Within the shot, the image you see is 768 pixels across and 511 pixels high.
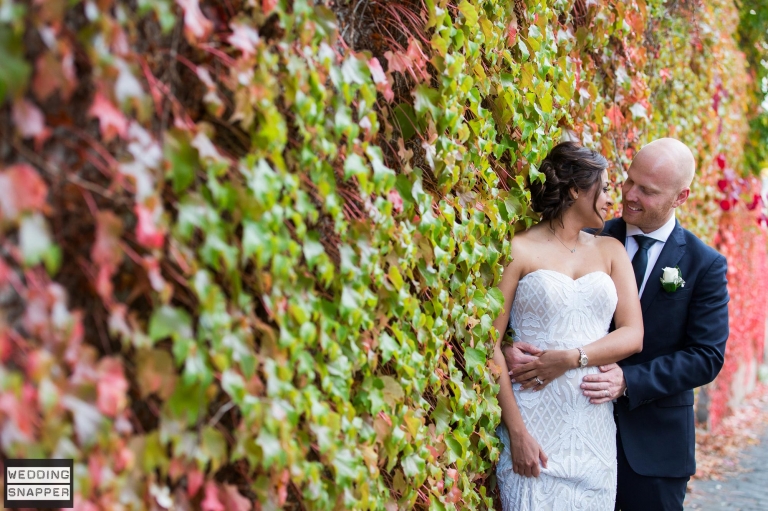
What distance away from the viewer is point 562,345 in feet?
9.34

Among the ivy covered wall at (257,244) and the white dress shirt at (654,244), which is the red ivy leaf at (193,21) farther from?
the white dress shirt at (654,244)

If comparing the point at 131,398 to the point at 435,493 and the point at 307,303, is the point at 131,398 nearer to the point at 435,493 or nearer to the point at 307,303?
the point at 307,303

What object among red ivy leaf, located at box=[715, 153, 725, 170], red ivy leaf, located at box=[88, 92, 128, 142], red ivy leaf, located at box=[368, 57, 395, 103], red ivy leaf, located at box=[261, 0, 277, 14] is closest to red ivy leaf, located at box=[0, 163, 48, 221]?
red ivy leaf, located at box=[88, 92, 128, 142]

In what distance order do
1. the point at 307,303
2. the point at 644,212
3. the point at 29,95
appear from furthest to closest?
the point at 644,212 < the point at 307,303 < the point at 29,95

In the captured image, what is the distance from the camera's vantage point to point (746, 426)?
339 inches

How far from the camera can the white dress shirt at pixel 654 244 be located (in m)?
3.22

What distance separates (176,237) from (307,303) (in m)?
0.43

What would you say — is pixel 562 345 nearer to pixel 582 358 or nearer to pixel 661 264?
pixel 582 358

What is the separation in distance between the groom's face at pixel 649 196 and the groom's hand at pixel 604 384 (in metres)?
0.66

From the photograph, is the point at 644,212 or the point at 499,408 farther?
the point at 644,212

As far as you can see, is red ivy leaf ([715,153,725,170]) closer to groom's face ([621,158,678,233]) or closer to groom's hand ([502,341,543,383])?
groom's face ([621,158,678,233])

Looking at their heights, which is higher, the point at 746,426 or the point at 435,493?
the point at 435,493

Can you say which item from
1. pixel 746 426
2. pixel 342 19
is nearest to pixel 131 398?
pixel 342 19

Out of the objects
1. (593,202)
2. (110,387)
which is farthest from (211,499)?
(593,202)
